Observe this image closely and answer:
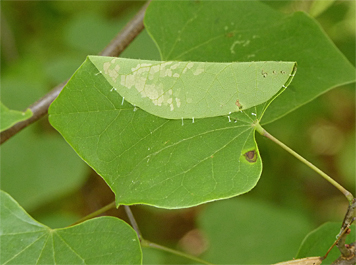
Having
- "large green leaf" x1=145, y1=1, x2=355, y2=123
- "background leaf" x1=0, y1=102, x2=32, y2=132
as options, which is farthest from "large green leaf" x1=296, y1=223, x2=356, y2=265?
"background leaf" x1=0, y1=102, x2=32, y2=132

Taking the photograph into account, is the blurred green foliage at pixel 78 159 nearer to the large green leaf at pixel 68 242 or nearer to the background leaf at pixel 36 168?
the background leaf at pixel 36 168

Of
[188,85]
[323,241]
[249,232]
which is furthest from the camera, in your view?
[249,232]

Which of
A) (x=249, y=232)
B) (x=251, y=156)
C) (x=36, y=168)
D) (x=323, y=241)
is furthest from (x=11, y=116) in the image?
(x=249, y=232)

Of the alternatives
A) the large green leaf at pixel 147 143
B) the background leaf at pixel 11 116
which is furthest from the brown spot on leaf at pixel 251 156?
the background leaf at pixel 11 116

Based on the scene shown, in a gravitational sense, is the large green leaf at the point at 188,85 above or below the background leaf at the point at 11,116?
below

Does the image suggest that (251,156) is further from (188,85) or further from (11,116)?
(11,116)

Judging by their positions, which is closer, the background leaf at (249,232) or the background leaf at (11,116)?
the background leaf at (11,116)

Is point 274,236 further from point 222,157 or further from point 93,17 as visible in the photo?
point 93,17
